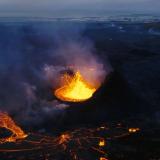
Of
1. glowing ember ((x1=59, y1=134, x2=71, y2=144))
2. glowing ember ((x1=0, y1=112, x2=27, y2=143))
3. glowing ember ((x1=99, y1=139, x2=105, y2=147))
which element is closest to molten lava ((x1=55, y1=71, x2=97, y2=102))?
glowing ember ((x1=0, y1=112, x2=27, y2=143))

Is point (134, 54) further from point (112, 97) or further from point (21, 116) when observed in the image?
point (21, 116)

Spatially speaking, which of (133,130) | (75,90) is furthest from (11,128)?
(75,90)

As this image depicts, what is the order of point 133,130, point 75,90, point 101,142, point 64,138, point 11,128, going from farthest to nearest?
1. point 75,90
2. point 133,130
3. point 11,128
4. point 64,138
5. point 101,142

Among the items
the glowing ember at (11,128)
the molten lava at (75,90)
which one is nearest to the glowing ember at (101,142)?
the glowing ember at (11,128)

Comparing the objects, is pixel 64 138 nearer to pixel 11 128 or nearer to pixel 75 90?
pixel 11 128

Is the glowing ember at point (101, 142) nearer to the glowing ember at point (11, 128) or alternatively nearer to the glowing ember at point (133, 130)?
the glowing ember at point (133, 130)

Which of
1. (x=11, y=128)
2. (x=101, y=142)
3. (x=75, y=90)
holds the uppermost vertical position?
(x=75, y=90)

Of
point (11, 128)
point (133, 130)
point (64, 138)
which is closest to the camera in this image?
point (64, 138)
